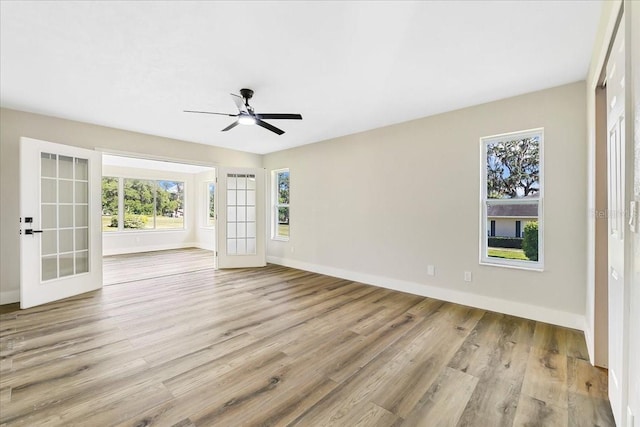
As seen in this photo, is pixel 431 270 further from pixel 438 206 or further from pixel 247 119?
pixel 247 119

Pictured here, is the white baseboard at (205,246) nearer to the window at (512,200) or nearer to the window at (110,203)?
the window at (110,203)

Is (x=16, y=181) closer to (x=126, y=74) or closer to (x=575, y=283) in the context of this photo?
(x=126, y=74)

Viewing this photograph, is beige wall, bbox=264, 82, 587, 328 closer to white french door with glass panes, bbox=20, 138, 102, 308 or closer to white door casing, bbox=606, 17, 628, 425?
white door casing, bbox=606, 17, 628, 425

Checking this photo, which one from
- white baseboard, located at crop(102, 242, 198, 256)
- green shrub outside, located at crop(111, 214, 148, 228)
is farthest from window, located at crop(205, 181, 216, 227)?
green shrub outside, located at crop(111, 214, 148, 228)

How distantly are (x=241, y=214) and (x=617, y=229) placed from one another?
5.67 meters

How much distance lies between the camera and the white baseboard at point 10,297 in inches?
144

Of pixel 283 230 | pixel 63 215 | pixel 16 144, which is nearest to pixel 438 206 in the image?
pixel 283 230

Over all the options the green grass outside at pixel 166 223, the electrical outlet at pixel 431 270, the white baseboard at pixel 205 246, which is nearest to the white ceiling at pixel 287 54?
the electrical outlet at pixel 431 270

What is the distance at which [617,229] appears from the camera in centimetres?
159

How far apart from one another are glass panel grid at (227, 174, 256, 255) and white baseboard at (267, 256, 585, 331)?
6.37ft

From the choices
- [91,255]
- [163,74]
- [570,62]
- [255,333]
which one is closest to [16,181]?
[91,255]

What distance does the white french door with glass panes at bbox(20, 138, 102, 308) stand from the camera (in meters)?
3.50

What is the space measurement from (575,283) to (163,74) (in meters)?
4.75

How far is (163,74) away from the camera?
108 inches
